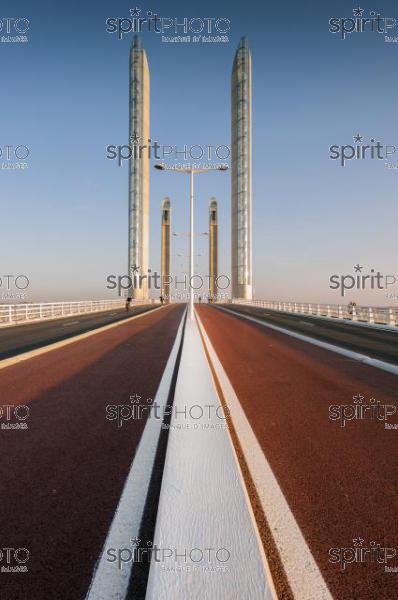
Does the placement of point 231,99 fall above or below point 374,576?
above

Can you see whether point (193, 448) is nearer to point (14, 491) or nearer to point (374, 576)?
point (14, 491)

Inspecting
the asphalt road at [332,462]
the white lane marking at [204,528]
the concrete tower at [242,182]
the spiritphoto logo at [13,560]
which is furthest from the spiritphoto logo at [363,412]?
the concrete tower at [242,182]

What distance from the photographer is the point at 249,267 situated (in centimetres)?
9956

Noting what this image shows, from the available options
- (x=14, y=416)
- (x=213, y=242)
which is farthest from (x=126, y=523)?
(x=213, y=242)

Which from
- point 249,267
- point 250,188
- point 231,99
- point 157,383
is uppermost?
point 231,99

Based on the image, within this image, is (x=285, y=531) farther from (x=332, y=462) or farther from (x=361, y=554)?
(x=332, y=462)

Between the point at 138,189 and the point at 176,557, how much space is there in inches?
4248

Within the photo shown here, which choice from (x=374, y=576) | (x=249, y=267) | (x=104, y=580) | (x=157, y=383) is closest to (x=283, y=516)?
(x=374, y=576)

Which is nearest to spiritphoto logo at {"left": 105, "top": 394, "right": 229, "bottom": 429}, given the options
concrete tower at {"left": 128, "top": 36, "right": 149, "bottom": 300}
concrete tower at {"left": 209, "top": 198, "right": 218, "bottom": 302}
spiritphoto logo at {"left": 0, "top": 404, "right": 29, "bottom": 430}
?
spiritphoto logo at {"left": 0, "top": 404, "right": 29, "bottom": 430}

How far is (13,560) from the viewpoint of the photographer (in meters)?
2.11

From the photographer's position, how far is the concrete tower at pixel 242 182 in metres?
99.4

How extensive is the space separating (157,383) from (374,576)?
5.01m

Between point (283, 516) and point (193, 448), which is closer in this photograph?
point (283, 516)

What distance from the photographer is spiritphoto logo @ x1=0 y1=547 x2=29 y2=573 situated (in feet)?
6.65
